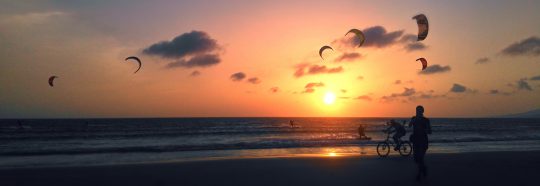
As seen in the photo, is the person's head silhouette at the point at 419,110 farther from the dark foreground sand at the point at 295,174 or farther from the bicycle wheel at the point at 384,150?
the bicycle wheel at the point at 384,150

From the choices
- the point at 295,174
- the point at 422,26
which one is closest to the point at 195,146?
the point at 422,26

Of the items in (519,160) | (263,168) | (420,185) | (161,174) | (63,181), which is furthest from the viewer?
(519,160)

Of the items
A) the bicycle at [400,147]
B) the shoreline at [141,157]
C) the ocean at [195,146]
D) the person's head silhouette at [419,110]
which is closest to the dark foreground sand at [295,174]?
the person's head silhouette at [419,110]

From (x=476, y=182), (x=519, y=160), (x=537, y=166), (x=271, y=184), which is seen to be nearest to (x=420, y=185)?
(x=476, y=182)

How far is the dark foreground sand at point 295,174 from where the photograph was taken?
12039 mm

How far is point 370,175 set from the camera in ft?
43.6

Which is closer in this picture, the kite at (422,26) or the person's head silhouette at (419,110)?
the person's head silhouette at (419,110)

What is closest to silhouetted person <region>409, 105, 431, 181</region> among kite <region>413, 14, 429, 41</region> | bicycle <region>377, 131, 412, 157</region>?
kite <region>413, 14, 429, 41</region>

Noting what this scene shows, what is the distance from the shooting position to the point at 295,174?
1345 cm

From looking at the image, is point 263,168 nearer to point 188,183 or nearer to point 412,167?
point 188,183

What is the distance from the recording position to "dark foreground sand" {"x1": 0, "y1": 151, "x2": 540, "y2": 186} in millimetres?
12039

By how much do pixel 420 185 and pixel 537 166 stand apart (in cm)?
687

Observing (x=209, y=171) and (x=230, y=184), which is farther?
(x=209, y=171)

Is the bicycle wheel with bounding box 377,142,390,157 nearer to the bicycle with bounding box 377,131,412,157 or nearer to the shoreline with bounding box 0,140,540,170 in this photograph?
the bicycle with bounding box 377,131,412,157
